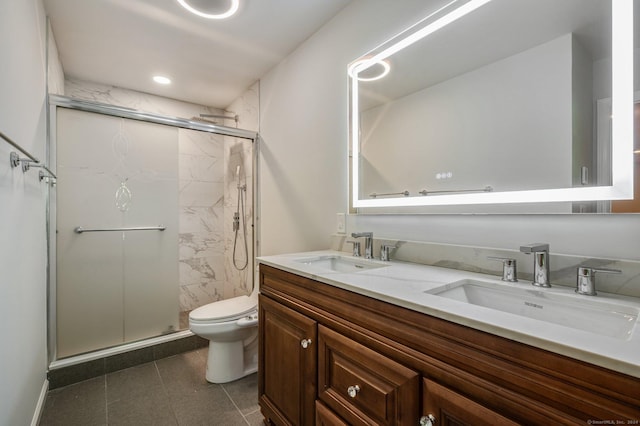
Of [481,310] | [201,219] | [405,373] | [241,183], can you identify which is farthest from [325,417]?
[201,219]

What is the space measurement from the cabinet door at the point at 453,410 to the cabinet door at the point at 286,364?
0.50 meters

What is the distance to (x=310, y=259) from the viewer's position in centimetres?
158

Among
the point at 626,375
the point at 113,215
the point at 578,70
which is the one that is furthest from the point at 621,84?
the point at 113,215

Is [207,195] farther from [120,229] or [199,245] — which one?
[120,229]

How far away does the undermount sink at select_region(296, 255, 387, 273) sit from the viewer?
58.8 inches

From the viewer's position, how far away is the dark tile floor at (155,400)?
163cm

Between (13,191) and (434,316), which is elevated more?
(13,191)

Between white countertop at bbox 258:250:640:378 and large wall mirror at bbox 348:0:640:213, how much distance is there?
0.31 meters

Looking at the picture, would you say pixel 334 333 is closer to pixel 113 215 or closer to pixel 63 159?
pixel 113 215

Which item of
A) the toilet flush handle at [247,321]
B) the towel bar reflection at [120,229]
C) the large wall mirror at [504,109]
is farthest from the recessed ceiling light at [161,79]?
the toilet flush handle at [247,321]

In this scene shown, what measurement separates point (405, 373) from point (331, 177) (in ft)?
4.29

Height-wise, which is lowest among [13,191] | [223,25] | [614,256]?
[614,256]

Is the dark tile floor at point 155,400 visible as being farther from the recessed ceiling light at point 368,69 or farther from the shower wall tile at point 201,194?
the recessed ceiling light at point 368,69

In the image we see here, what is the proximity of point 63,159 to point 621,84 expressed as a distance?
3083 millimetres
